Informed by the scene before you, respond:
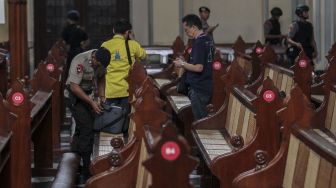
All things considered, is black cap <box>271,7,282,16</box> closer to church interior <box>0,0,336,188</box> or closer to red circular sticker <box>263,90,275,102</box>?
church interior <box>0,0,336,188</box>

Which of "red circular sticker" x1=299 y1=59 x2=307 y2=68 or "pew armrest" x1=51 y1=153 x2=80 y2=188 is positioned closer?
"pew armrest" x1=51 y1=153 x2=80 y2=188

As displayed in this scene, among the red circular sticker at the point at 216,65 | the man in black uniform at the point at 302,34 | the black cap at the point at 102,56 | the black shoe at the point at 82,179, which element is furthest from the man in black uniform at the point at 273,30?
the black cap at the point at 102,56

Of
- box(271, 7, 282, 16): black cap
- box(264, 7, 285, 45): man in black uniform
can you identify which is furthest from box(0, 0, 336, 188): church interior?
box(271, 7, 282, 16): black cap

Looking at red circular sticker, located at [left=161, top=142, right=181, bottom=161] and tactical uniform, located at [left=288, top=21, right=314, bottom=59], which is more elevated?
tactical uniform, located at [left=288, top=21, right=314, bottom=59]

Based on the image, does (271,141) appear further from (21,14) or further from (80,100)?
(21,14)

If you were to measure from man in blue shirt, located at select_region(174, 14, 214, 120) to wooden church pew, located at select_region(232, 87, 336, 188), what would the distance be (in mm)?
3236

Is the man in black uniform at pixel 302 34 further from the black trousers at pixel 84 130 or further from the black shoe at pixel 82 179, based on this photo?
the black shoe at pixel 82 179

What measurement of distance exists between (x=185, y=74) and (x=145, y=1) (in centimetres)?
1200

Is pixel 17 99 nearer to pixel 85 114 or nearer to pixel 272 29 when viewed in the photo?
pixel 85 114

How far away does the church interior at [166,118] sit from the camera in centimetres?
541

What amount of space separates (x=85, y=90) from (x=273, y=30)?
10591mm

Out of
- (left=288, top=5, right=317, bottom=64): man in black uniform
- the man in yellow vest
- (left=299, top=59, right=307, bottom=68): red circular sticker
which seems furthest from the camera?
(left=288, top=5, right=317, bottom=64): man in black uniform

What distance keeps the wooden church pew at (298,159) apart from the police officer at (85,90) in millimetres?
3354

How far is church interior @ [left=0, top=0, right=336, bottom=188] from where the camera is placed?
5410 mm
